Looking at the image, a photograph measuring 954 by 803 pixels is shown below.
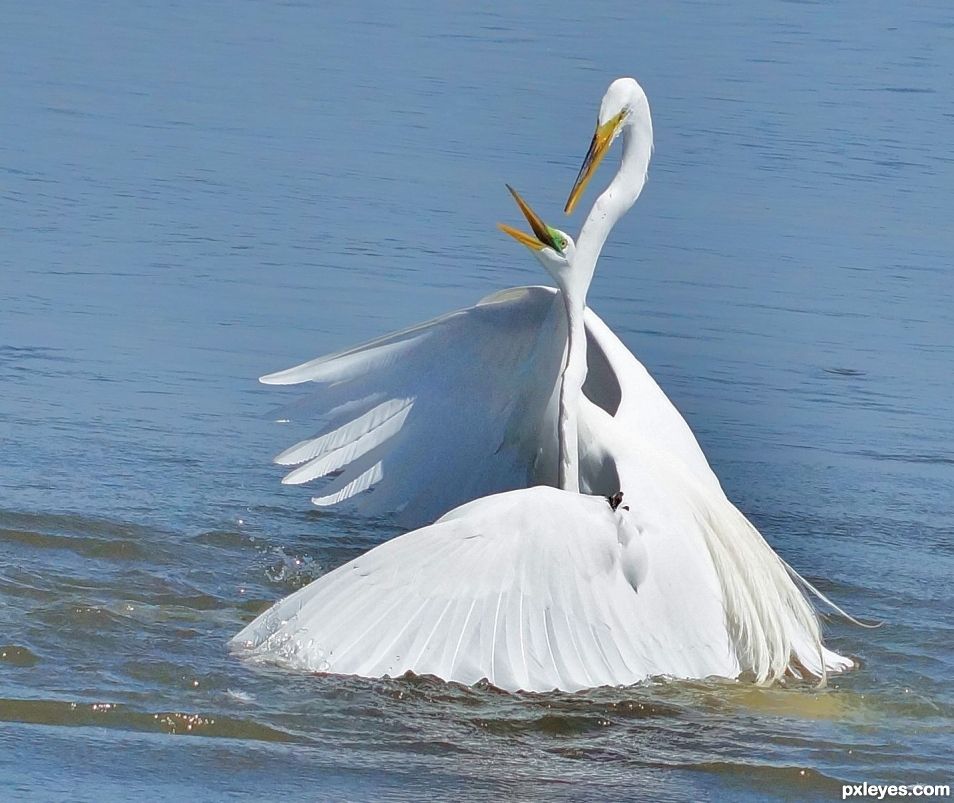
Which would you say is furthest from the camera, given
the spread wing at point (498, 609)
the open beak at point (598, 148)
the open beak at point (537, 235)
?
the open beak at point (598, 148)

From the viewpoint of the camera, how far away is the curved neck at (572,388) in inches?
233

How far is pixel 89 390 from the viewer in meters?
7.91

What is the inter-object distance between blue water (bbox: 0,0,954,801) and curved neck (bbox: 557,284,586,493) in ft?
2.71

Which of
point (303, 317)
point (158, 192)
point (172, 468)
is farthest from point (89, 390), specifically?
point (158, 192)

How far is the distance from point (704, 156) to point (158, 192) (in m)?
3.61

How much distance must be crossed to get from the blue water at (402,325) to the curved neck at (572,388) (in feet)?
2.71

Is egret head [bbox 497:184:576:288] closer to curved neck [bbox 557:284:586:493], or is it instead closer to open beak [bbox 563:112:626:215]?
curved neck [bbox 557:284:586:493]

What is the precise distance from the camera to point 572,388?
5.94 meters

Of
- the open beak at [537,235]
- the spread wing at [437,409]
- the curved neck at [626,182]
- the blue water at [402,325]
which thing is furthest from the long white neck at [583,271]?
the blue water at [402,325]

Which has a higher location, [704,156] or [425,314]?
[704,156]

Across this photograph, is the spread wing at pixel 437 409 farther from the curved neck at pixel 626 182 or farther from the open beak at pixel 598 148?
the open beak at pixel 598 148

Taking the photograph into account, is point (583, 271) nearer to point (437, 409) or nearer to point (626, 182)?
point (626, 182)

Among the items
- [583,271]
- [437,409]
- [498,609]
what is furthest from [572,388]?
[498,609]

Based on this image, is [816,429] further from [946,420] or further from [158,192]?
[158,192]
